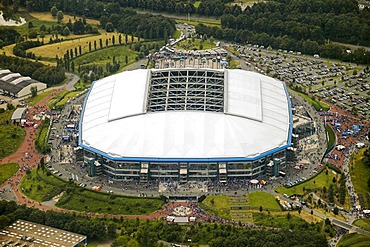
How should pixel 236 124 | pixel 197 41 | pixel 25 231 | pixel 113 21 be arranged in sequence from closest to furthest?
pixel 25 231 < pixel 236 124 < pixel 197 41 < pixel 113 21

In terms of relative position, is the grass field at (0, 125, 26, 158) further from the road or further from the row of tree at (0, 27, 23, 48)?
the row of tree at (0, 27, 23, 48)

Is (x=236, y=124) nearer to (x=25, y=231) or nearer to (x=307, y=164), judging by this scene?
(x=307, y=164)

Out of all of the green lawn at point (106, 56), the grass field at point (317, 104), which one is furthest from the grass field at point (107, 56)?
the grass field at point (317, 104)

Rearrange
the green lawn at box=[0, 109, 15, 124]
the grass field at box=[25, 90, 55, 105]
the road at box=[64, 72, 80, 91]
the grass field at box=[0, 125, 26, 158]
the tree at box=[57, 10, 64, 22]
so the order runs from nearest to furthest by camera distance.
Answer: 1. the grass field at box=[0, 125, 26, 158]
2. the green lawn at box=[0, 109, 15, 124]
3. the grass field at box=[25, 90, 55, 105]
4. the road at box=[64, 72, 80, 91]
5. the tree at box=[57, 10, 64, 22]

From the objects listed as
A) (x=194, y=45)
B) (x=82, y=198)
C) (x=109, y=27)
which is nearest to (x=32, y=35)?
(x=109, y=27)

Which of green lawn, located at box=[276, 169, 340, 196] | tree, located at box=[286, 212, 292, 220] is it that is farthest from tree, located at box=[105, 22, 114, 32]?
tree, located at box=[286, 212, 292, 220]

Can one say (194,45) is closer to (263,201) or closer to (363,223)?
(263,201)

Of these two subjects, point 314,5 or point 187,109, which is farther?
point 314,5

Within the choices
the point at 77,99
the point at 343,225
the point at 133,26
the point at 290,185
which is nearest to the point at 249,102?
the point at 290,185
